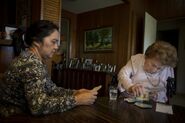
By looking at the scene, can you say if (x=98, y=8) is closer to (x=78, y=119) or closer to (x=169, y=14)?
(x=169, y=14)

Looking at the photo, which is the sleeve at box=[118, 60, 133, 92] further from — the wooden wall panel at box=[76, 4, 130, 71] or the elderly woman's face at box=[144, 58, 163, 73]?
the wooden wall panel at box=[76, 4, 130, 71]

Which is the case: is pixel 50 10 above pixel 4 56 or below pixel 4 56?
above

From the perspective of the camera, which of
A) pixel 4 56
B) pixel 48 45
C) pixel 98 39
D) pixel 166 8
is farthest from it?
pixel 98 39

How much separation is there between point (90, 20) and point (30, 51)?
5.48m

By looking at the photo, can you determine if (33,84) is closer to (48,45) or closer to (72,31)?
(48,45)

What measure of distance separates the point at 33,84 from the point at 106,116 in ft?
1.39

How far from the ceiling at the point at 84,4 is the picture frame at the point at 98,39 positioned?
24.6 inches

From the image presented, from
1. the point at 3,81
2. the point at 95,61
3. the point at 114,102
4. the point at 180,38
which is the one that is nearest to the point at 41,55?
the point at 3,81

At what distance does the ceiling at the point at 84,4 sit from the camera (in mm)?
5664

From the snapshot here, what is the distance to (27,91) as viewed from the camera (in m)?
1.09

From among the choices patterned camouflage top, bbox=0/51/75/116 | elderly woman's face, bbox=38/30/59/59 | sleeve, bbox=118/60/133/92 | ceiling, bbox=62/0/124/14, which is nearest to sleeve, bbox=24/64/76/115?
patterned camouflage top, bbox=0/51/75/116

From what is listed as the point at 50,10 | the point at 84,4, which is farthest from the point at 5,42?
the point at 84,4

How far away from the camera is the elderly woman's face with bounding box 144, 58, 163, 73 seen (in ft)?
6.65

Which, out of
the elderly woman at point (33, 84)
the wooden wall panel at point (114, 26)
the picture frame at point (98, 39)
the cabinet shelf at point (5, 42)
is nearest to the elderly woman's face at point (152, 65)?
the elderly woman at point (33, 84)
